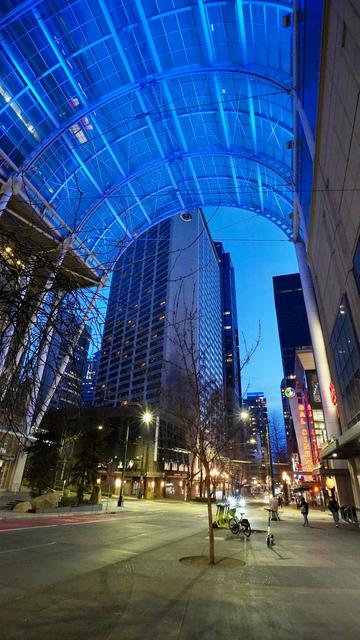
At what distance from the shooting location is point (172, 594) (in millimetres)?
6051

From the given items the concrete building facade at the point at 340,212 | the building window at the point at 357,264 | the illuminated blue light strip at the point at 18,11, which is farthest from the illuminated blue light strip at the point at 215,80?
the building window at the point at 357,264

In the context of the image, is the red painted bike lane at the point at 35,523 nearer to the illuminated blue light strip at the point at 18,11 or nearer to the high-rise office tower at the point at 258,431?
the illuminated blue light strip at the point at 18,11

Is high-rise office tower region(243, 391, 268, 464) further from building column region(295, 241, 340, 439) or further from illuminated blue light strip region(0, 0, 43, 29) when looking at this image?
illuminated blue light strip region(0, 0, 43, 29)

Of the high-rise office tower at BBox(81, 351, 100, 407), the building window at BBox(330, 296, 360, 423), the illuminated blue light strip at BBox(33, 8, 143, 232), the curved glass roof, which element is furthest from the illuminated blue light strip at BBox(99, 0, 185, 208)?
the high-rise office tower at BBox(81, 351, 100, 407)

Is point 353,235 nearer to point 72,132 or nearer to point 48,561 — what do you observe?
point 48,561

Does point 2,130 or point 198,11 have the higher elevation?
point 198,11

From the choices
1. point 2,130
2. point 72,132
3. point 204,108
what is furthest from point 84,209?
point 204,108

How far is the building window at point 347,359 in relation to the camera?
71.6 ft

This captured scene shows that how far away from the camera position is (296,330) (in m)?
197

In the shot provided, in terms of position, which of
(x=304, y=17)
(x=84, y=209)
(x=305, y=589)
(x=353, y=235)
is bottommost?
(x=305, y=589)

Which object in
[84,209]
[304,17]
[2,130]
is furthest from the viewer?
[84,209]

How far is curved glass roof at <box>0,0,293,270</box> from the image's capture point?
24031 mm

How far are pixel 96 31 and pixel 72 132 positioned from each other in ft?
27.6

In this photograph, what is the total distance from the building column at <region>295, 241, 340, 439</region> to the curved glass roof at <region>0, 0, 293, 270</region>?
20.5ft
